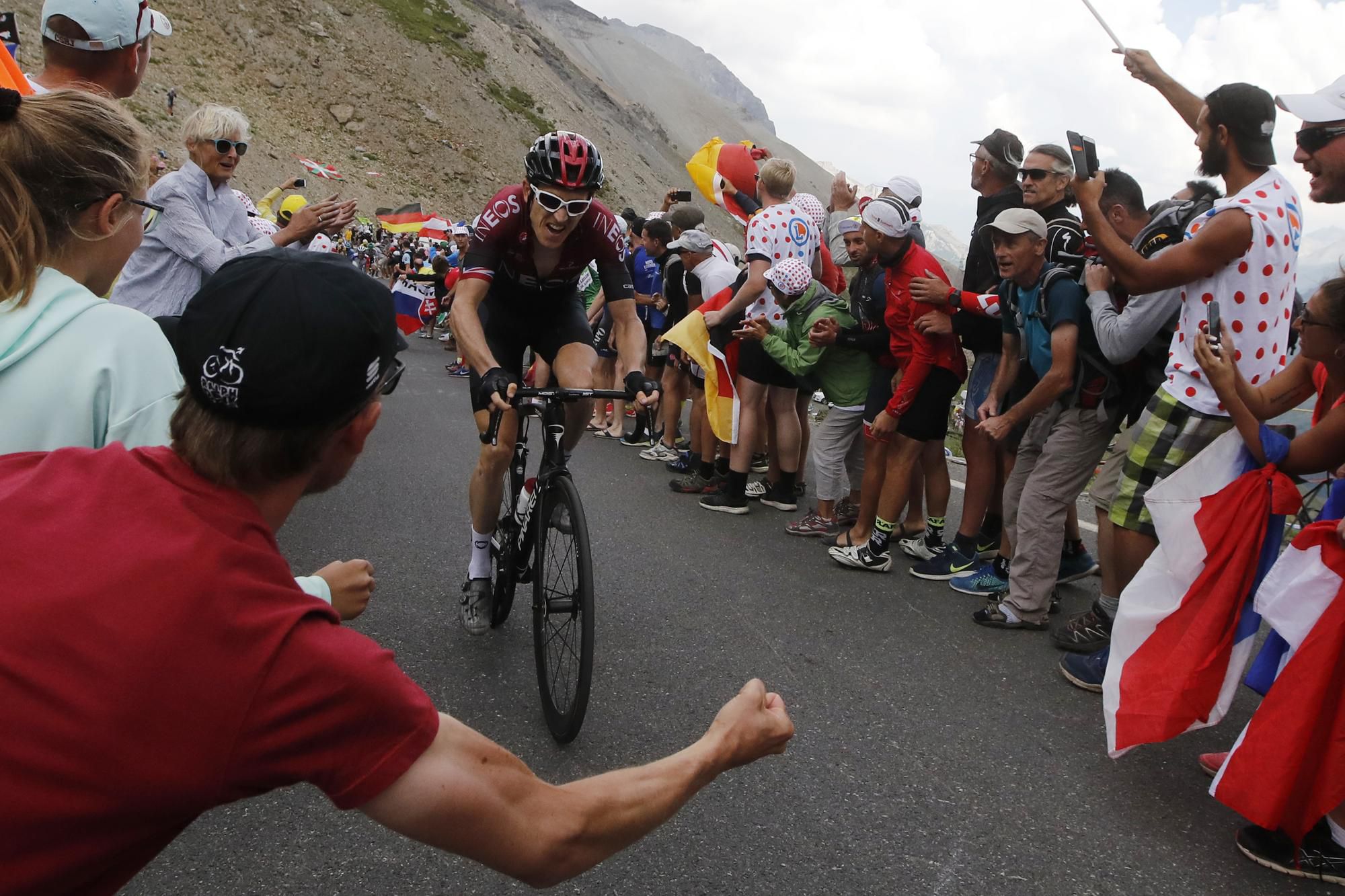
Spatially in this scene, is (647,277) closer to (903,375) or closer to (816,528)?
(816,528)

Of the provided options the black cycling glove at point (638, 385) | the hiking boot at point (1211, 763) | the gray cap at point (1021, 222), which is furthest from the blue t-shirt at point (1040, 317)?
the black cycling glove at point (638, 385)

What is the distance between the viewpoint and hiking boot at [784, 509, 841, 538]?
255 inches

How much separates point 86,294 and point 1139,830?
343cm

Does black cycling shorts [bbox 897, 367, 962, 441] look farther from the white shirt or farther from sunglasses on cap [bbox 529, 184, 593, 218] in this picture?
the white shirt

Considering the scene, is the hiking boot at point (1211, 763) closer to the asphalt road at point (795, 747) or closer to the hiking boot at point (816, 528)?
the asphalt road at point (795, 747)

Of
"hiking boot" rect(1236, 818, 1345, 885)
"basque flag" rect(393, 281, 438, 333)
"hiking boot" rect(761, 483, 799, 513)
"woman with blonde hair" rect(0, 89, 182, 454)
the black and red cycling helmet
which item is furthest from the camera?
"basque flag" rect(393, 281, 438, 333)

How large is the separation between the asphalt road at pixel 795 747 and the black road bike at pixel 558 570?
17cm

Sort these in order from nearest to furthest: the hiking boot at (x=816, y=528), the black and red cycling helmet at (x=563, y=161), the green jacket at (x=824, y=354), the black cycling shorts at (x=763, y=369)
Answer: the black and red cycling helmet at (x=563, y=161) < the green jacket at (x=824, y=354) < the hiking boot at (x=816, y=528) < the black cycling shorts at (x=763, y=369)

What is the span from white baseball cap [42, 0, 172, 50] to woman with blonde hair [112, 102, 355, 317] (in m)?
0.82

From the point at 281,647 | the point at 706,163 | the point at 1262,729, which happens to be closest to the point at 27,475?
the point at 281,647

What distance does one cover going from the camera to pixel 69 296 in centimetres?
191

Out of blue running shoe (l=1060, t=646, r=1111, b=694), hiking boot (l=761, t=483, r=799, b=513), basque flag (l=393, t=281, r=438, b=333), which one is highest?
blue running shoe (l=1060, t=646, r=1111, b=694)

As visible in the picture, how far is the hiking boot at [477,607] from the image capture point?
4371 millimetres

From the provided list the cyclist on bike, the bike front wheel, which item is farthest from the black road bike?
the cyclist on bike
